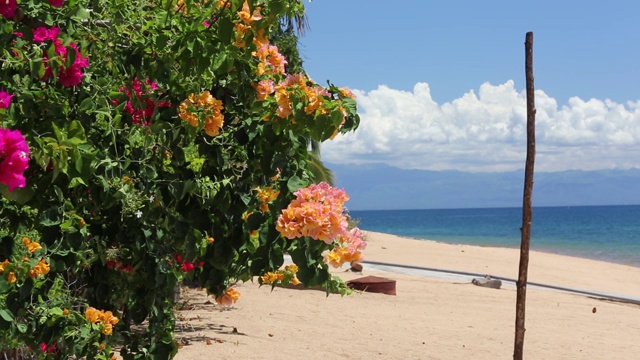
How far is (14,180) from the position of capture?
228cm

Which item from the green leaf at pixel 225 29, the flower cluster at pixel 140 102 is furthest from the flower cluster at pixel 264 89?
the flower cluster at pixel 140 102

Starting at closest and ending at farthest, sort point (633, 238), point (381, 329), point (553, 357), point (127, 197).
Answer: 1. point (127, 197)
2. point (553, 357)
3. point (381, 329)
4. point (633, 238)

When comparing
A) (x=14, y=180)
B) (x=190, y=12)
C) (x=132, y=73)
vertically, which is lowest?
(x=14, y=180)

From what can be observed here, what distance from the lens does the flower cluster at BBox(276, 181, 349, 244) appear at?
2.87 m

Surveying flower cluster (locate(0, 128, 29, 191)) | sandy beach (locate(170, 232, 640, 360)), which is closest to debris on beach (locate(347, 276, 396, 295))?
sandy beach (locate(170, 232, 640, 360))

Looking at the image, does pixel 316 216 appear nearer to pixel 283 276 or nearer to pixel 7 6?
pixel 7 6

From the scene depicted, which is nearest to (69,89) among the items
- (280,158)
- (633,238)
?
(280,158)

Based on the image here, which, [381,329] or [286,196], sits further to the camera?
[381,329]

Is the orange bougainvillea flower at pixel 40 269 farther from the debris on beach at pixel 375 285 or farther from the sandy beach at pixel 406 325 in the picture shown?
the debris on beach at pixel 375 285

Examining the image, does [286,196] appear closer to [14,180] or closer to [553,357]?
[14,180]

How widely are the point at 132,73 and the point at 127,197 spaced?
0.51m

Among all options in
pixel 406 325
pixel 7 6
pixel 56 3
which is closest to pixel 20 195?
pixel 7 6

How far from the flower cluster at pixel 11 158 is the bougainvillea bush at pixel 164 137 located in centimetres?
68

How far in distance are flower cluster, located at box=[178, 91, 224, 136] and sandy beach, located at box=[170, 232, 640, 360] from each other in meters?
5.17
